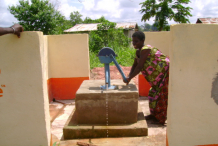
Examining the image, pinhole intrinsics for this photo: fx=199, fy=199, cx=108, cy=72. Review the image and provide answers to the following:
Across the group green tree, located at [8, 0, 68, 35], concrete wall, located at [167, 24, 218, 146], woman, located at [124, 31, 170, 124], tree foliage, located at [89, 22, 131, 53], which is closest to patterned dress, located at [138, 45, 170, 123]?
woman, located at [124, 31, 170, 124]

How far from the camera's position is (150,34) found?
196 inches

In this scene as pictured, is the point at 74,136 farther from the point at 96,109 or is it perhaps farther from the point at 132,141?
the point at 132,141

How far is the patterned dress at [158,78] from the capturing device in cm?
328

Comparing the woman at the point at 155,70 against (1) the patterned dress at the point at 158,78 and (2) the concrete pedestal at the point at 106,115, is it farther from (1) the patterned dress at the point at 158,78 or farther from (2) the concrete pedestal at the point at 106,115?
(2) the concrete pedestal at the point at 106,115

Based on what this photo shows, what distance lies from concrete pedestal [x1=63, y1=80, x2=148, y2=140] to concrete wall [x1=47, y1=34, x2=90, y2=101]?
2.10 meters

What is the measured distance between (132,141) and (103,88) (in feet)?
3.06

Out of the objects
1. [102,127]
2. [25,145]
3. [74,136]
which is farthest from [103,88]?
[25,145]

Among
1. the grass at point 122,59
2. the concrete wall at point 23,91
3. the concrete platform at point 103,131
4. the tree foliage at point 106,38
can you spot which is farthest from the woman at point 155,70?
the tree foliage at point 106,38

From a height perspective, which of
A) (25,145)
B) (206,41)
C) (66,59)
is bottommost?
(25,145)

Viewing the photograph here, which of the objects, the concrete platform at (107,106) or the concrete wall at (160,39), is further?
the concrete wall at (160,39)

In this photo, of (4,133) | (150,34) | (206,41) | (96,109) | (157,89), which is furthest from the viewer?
(150,34)

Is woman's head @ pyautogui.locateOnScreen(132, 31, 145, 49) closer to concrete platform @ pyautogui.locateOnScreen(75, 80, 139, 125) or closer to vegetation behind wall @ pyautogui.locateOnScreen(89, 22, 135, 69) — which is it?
concrete platform @ pyautogui.locateOnScreen(75, 80, 139, 125)

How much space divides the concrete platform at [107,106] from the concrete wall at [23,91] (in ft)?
2.68

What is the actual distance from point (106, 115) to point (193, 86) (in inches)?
58.5
